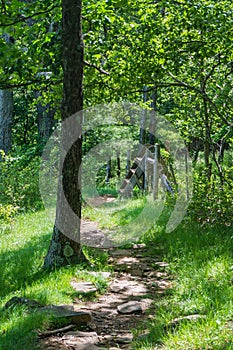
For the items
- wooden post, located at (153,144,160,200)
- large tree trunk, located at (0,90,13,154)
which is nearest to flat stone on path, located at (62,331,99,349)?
wooden post, located at (153,144,160,200)

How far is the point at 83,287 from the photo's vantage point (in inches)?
234

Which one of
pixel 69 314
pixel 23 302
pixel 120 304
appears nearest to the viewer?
pixel 69 314

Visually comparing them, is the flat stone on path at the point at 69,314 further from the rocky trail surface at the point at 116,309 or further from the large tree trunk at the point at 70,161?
the large tree trunk at the point at 70,161

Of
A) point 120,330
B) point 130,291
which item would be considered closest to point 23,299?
point 120,330

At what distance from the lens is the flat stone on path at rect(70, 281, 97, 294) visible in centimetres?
581

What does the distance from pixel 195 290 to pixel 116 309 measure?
970 millimetres

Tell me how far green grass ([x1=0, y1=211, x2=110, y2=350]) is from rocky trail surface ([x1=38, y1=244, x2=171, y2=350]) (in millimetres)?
146

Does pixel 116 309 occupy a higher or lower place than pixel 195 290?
lower

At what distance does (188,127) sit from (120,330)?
24.2 feet

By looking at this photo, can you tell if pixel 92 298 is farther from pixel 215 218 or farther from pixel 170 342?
pixel 215 218

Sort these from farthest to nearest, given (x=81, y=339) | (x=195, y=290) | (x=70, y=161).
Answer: (x=70, y=161), (x=195, y=290), (x=81, y=339)

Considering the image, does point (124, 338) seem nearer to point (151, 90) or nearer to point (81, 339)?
point (81, 339)

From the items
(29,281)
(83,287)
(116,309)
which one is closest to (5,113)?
(29,281)

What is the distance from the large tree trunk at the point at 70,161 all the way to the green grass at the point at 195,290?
1.59 metres
